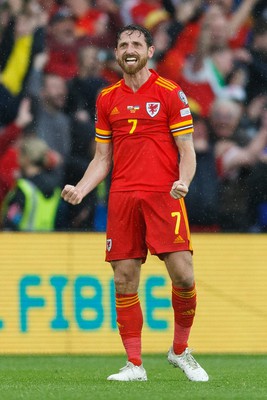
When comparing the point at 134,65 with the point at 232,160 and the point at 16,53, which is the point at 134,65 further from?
the point at 16,53

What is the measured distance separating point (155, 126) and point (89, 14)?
18.8 ft

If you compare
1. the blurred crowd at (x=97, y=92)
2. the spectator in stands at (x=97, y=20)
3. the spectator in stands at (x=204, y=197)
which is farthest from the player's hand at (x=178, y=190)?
the spectator in stands at (x=97, y=20)

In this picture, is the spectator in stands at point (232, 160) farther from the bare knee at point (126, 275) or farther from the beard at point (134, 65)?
the beard at point (134, 65)

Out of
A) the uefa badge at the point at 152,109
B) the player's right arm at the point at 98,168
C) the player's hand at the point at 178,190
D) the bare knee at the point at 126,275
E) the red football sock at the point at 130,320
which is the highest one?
the uefa badge at the point at 152,109

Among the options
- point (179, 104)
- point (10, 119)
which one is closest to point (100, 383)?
point (179, 104)

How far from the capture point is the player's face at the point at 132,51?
6.12 m

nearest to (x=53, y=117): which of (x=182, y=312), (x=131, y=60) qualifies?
(x=131, y=60)

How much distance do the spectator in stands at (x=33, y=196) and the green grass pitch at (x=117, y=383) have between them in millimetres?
1549

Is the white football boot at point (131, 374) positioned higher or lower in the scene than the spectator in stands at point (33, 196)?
lower

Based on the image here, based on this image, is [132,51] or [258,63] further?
[258,63]

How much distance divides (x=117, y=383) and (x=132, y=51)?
1.97 m

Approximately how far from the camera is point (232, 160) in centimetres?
1116

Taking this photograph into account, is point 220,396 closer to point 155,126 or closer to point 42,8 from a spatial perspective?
point 155,126

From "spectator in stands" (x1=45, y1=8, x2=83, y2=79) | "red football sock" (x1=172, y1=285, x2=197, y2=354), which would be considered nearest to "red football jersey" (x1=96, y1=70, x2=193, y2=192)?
"red football sock" (x1=172, y1=285, x2=197, y2=354)
